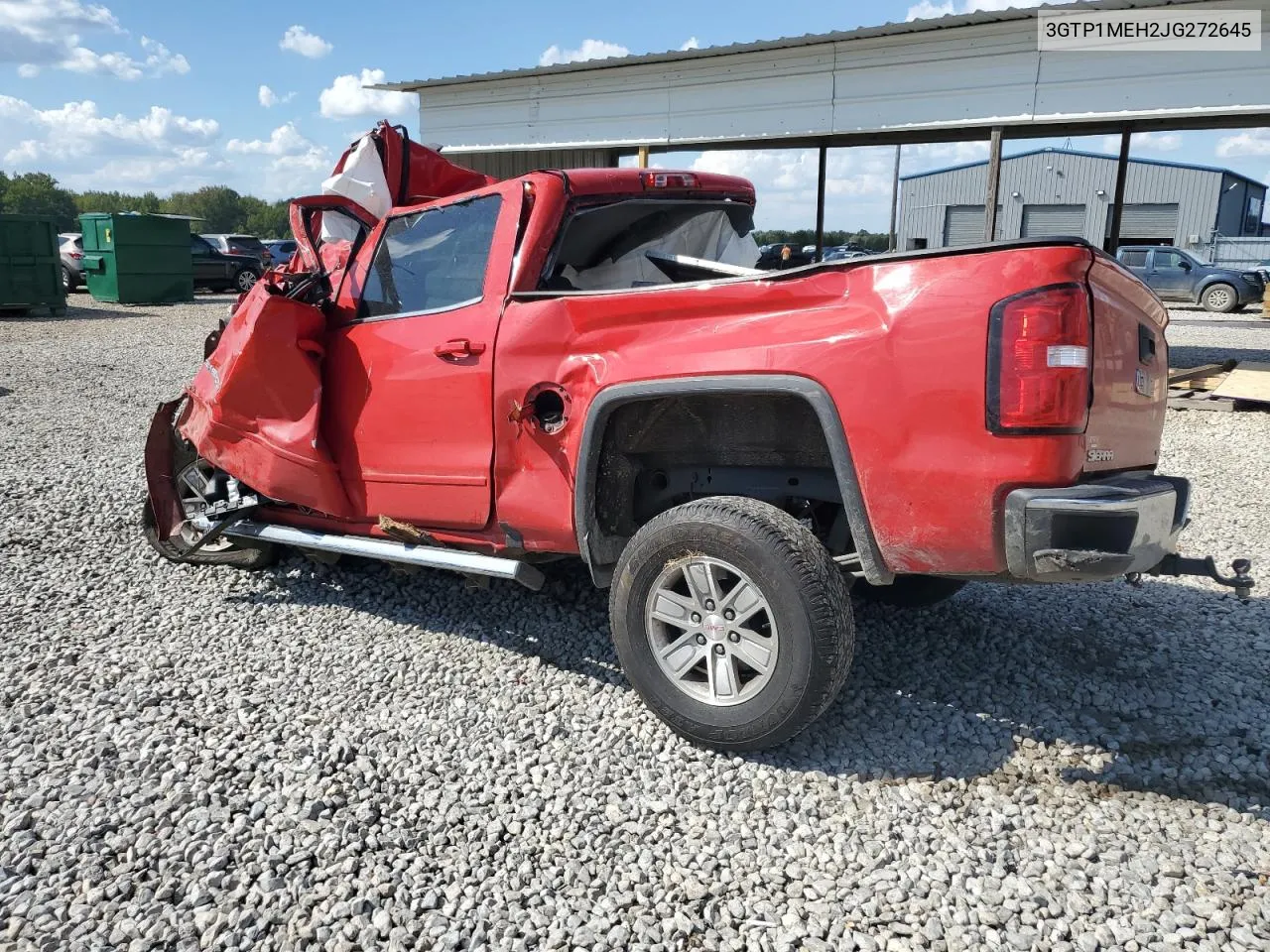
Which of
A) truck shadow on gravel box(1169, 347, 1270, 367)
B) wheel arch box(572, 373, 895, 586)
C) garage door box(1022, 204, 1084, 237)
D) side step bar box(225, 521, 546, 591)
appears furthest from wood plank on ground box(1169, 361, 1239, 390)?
garage door box(1022, 204, 1084, 237)

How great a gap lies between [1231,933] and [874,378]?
1682 mm

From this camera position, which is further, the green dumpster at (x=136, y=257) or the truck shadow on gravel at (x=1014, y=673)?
the green dumpster at (x=136, y=257)

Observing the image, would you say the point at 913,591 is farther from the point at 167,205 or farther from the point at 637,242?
the point at 167,205

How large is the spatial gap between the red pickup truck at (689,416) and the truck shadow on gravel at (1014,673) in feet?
1.16

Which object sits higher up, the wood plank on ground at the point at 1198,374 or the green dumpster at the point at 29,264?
the green dumpster at the point at 29,264

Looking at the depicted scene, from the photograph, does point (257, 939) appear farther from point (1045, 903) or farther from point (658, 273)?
point (658, 273)

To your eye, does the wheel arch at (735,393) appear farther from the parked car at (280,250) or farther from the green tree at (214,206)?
the green tree at (214,206)

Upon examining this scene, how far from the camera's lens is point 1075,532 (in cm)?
263

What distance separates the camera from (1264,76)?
10.1 meters

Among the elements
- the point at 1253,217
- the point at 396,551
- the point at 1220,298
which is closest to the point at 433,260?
the point at 396,551

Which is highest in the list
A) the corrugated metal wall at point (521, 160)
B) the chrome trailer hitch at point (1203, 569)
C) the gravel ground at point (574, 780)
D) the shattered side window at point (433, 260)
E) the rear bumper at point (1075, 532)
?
the corrugated metal wall at point (521, 160)

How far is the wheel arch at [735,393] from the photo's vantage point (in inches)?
114

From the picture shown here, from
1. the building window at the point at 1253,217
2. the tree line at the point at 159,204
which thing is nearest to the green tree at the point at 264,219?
the tree line at the point at 159,204

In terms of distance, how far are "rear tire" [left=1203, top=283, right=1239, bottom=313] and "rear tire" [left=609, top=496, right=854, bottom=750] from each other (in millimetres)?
26785
